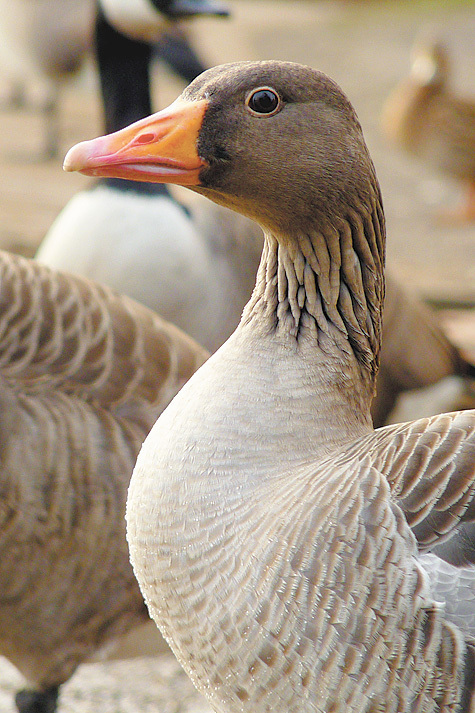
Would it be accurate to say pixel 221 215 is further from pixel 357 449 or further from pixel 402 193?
pixel 402 193

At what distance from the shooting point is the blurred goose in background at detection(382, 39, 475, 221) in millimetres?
9062

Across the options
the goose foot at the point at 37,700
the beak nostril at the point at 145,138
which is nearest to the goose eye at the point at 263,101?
the beak nostril at the point at 145,138

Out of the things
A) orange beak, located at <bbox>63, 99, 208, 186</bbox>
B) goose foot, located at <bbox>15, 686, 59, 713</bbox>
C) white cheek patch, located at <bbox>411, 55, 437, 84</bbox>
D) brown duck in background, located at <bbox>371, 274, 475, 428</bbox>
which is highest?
white cheek patch, located at <bbox>411, 55, 437, 84</bbox>

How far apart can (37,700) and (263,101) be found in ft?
7.16

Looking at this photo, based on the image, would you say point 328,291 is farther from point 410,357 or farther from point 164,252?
point 410,357

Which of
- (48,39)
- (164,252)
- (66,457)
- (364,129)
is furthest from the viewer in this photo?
(364,129)

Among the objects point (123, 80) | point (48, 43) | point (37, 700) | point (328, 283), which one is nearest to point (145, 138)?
point (328, 283)

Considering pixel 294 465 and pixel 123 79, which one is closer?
pixel 294 465

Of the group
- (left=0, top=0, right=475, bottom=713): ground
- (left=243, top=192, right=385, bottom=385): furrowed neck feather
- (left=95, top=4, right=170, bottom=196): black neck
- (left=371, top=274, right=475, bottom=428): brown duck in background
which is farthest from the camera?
(left=371, top=274, right=475, bottom=428): brown duck in background

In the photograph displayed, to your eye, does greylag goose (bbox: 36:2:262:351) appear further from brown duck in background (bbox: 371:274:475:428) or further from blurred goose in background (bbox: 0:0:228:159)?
blurred goose in background (bbox: 0:0:228:159)

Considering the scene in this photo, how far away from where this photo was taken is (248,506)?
208 cm

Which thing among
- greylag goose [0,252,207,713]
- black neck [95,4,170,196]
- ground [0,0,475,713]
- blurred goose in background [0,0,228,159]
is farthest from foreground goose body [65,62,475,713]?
blurred goose in background [0,0,228,159]

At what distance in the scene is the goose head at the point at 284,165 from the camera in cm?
211

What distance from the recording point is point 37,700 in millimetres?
3281
